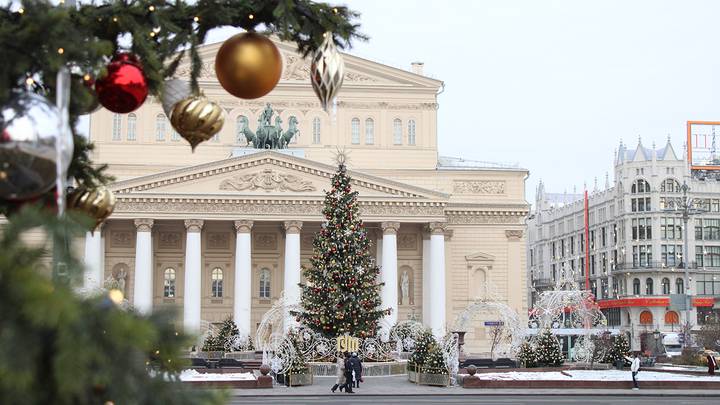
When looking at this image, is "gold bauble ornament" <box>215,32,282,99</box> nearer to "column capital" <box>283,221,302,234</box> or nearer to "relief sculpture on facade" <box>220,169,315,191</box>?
"relief sculpture on facade" <box>220,169,315,191</box>

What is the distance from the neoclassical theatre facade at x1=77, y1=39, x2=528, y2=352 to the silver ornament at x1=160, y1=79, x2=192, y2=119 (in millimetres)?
49658

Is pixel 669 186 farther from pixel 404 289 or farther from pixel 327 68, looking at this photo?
pixel 327 68

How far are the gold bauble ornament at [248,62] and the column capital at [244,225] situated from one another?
5448cm

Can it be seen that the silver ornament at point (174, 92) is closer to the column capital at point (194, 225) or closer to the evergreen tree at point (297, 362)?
the evergreen tree at point (297, 362)

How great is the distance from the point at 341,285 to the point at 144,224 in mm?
22437

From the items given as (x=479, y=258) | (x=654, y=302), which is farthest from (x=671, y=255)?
(x=479, y=258)

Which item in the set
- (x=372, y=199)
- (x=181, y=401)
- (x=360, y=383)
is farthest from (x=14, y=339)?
(x=372, y=199)

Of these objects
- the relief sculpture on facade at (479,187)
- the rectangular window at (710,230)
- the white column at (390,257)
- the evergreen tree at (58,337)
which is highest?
the relief sculpture on facade at (479,187)

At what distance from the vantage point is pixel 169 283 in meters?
65.1

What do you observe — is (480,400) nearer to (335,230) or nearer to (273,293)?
(335,230)

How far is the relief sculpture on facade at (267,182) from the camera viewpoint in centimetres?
6056

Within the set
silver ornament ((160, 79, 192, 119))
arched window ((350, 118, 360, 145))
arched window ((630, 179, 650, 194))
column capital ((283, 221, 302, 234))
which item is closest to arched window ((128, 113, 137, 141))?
column capital ((283, 221, 302, 234))

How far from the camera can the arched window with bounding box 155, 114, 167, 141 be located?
6731 centimetres

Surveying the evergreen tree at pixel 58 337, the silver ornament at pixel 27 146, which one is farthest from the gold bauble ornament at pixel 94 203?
the evergreen tree at pixel 58 337
